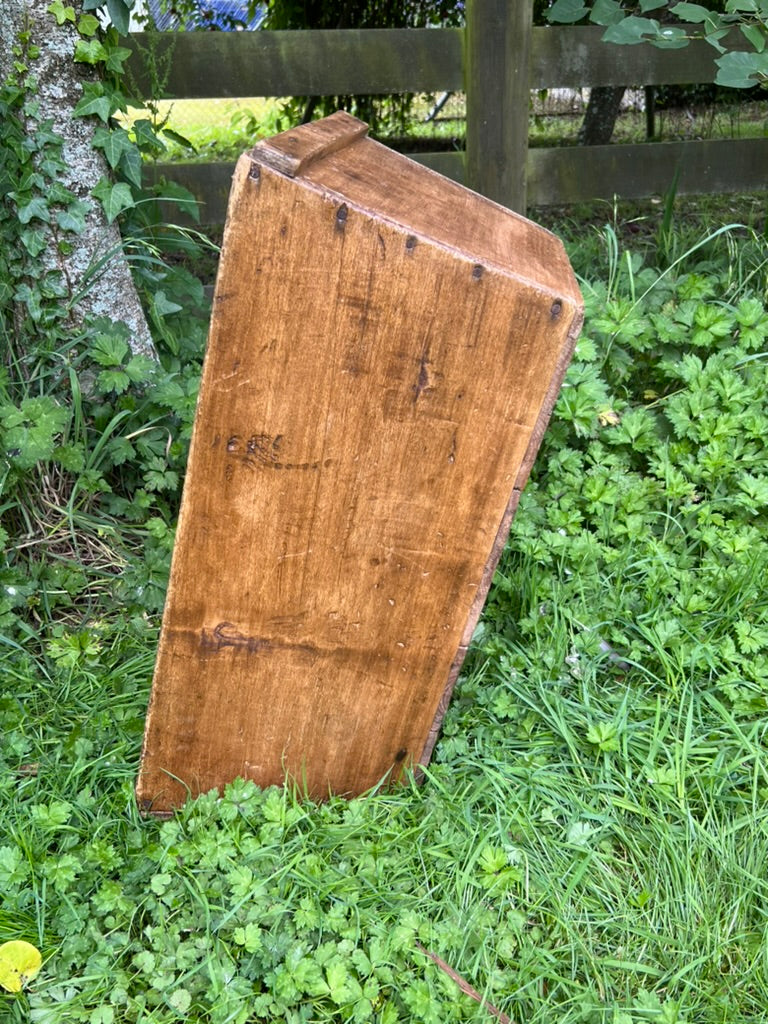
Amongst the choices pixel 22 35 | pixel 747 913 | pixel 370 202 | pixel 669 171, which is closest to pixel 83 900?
pixel 747 913

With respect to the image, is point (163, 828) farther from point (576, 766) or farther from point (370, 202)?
point (370, 202)

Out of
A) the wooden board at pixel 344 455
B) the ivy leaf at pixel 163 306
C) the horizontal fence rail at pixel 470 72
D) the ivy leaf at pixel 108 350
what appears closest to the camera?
the wooden board at pixel 344 455

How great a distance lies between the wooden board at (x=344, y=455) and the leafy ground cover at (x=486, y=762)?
0.19 m

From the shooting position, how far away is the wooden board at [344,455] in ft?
4.55

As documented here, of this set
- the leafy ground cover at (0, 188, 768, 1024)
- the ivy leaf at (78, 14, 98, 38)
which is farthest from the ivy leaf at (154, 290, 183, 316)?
the ivy leaf at (78, 14, 98, 38)

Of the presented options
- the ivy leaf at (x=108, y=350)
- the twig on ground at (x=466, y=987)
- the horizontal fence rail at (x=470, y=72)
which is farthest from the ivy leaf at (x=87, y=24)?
the twig on ground at (x=466, y=987)

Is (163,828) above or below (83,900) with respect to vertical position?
above

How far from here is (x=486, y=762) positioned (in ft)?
6.54

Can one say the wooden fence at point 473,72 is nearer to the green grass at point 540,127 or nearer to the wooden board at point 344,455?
the wooden board at point 344,455

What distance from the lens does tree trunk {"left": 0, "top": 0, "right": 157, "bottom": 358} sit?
2.45m

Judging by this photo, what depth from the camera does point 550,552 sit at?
7.49 ft

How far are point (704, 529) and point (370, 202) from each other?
140 centimetres

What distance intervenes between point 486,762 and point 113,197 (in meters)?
1.87

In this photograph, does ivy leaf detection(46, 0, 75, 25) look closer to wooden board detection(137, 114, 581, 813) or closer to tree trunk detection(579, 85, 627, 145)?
wooden board detection(137, 114, 581, 813)
